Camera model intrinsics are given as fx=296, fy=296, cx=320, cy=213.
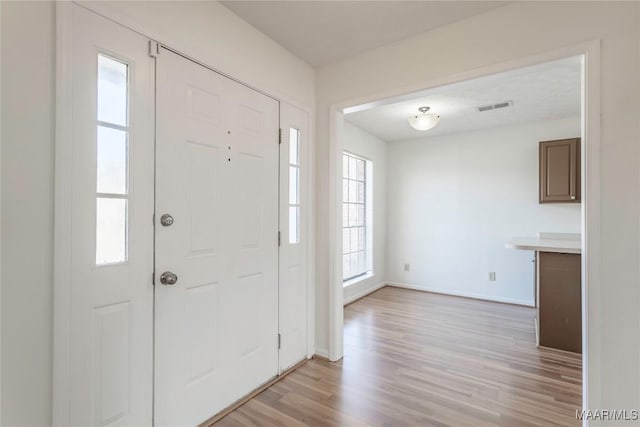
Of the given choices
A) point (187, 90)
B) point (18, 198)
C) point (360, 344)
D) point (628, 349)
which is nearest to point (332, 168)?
point (187, 90)

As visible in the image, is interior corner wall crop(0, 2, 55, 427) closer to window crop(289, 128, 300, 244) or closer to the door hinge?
the door hinge

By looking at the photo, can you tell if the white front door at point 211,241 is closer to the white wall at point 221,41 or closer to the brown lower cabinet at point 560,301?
the white wall at point 221,41

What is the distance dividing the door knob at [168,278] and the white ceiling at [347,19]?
5.87ft

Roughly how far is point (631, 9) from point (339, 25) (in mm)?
1701

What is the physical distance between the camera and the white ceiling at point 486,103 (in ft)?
9.43

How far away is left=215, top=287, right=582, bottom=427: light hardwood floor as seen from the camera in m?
1.93

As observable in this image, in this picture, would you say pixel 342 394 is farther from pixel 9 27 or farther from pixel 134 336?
pixel 9 27

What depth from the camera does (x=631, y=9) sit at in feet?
5.37

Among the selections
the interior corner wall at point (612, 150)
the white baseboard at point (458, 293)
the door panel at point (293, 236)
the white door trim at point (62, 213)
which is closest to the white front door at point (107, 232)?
the white door trim at point (62, 213)

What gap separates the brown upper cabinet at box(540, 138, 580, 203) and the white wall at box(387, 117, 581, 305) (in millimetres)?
405

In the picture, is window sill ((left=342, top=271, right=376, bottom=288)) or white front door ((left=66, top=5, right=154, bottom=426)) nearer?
white front door ((left=66, top=5, right=154, bottom=426))

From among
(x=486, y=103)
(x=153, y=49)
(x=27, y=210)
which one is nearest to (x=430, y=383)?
(x=27, y=210)

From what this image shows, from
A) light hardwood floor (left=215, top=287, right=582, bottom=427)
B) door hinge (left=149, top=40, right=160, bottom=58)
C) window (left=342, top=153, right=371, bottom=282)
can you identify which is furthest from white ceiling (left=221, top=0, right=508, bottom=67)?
light hardwood floor (left=215, top=287, right=582, bottom=427)

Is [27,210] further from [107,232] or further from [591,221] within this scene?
[591,221]
